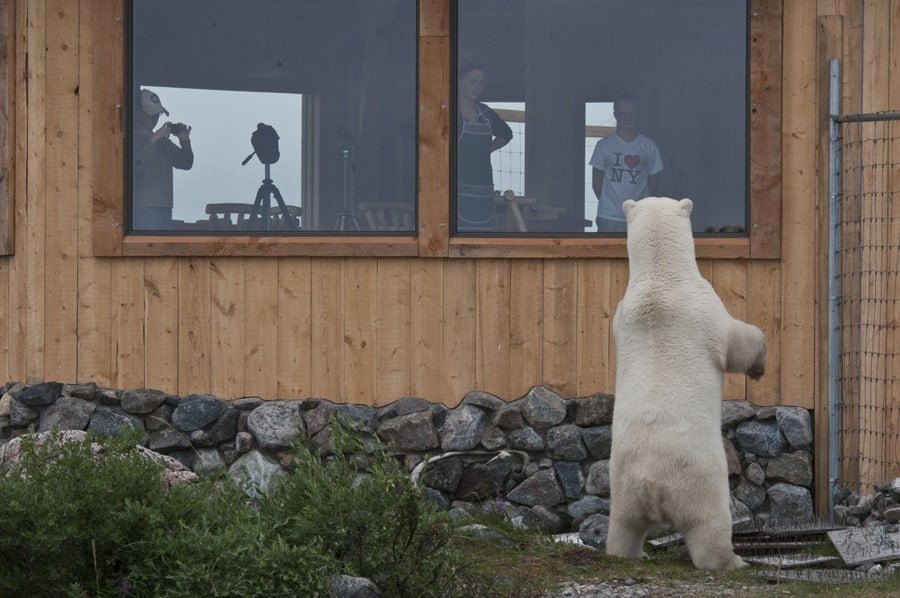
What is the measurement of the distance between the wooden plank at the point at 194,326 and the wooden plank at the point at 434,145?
1.43m

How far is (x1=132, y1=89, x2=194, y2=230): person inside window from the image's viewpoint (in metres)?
8.86

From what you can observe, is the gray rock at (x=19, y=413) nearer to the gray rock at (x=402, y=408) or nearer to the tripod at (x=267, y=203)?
the tripod at (x=267, y=203)

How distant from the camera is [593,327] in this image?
8.74m

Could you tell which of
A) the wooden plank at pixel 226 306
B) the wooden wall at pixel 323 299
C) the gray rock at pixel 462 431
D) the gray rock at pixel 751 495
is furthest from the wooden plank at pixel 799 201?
the wooden plank at pixel 226 306

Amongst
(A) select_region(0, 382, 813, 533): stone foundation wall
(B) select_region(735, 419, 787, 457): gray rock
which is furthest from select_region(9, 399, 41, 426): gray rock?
(B) select_region(735, 419, 787, 457): gray rock

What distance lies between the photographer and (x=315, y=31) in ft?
29.1

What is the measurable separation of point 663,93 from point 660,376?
2750 mm

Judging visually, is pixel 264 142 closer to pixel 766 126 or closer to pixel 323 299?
pixel 323 299

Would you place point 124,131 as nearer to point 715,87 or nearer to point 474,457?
point 474,457

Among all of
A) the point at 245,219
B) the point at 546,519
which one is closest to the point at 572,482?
the point at 546,519

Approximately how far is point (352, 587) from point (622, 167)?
4.36 m

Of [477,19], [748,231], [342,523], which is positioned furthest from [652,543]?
[477,19]

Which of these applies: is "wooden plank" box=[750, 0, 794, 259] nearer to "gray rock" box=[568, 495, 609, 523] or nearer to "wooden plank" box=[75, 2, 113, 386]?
"gray rock" box=[568, 495, 609, 523]

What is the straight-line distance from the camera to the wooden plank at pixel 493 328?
8.73 m
